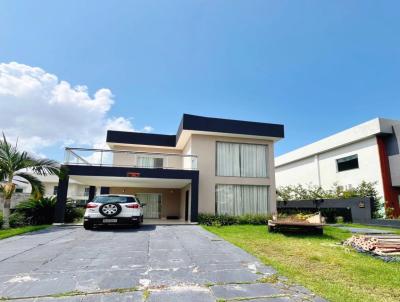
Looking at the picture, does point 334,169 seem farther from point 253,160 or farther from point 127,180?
point 127,180

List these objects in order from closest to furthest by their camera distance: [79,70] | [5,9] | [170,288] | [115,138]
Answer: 1. [170,288]
2. [5,9]
3. [79,70]
4. [115,138]

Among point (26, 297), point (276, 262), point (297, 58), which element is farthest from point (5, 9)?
point (297, 58)

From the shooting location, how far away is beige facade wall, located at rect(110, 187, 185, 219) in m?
19.0

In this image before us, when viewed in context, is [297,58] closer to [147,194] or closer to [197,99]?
[197,99]

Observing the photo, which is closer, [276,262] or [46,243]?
[276,262]

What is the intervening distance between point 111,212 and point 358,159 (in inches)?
736

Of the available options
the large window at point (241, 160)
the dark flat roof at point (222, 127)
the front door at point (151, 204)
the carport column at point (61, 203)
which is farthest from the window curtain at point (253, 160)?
the carport column at point (61, 203)

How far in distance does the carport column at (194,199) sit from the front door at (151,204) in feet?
18.5

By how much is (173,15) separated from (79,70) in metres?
5.41

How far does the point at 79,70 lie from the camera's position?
1286 cm

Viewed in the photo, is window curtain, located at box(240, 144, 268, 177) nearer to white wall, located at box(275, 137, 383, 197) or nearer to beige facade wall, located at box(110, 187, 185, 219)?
beige facade wall, located at box(110, 187, 185, 219)

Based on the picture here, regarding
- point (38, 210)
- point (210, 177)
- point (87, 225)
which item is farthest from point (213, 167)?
point (38, 210)

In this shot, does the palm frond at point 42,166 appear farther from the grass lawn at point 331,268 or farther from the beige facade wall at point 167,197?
the grass lawn at point 331,268

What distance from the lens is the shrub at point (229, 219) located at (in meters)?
13.9
